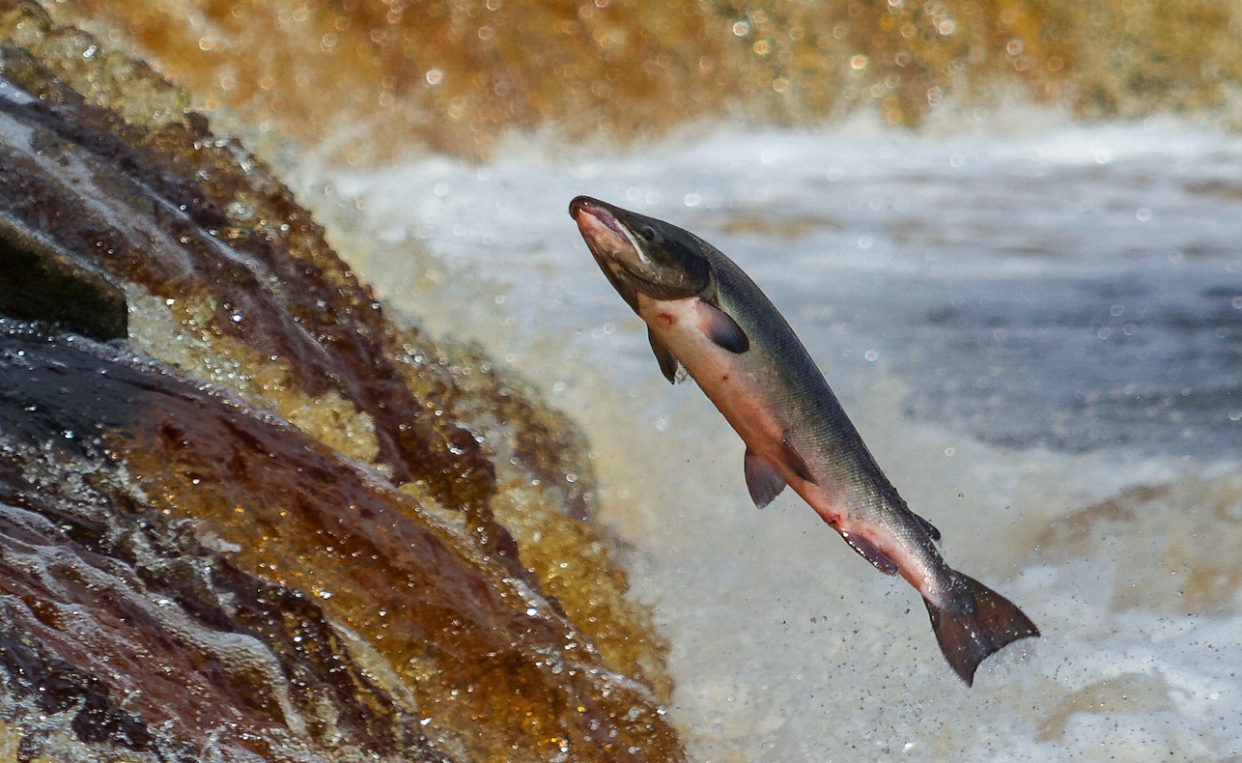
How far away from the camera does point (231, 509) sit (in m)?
2.04

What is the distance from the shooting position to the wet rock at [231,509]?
192cm

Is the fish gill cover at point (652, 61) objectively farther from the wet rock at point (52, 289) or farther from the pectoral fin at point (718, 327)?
the pectoral fin at point (718, 327)

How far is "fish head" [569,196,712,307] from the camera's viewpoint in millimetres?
1489

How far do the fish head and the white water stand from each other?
1457 millimetres

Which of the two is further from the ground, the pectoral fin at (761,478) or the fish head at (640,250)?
the fish head at (640,250)

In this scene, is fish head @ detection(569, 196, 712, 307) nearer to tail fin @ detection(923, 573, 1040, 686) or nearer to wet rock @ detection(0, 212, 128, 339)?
tail fin @ detection(923, 573, 1040, 686)

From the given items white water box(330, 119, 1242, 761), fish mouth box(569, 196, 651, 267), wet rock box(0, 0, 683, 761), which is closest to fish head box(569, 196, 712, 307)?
fish mouth box(569, 196, 651, 267)

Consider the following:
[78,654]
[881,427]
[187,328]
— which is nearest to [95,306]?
[187,328]

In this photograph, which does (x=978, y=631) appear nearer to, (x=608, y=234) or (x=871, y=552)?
(x=871, y=552)

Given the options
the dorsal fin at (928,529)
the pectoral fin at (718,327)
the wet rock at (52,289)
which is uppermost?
the wet rock at (52,289)

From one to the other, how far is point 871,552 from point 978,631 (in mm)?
287

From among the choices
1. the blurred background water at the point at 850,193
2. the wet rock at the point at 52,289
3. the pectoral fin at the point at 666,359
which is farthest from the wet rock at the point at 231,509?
the blurred background water at the point at 850,193

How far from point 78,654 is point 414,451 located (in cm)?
87

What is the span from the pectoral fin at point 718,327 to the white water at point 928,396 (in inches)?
54.4
